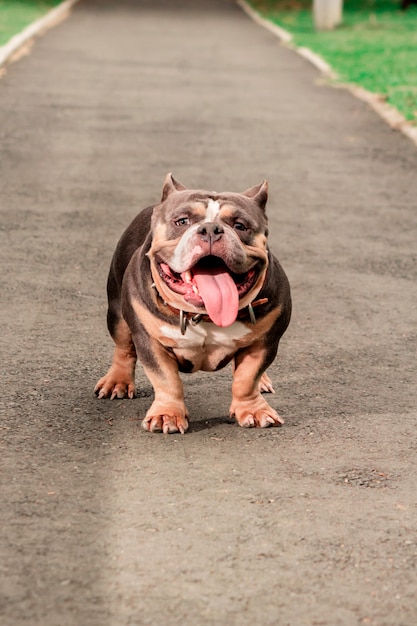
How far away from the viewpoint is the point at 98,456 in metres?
5.53

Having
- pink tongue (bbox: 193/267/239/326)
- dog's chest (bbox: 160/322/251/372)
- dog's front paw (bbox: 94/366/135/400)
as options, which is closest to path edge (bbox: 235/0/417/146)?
dog's front paw (bbox: 94/366/135/400)

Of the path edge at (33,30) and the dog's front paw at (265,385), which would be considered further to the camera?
the path edge at (33,30)

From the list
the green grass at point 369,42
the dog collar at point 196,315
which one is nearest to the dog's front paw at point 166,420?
the dog collar at point 196,315

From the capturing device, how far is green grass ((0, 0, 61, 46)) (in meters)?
26.3

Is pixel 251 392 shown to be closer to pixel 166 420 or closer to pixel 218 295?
pixel 166 420

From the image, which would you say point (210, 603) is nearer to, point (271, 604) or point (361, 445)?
point (271, 604)

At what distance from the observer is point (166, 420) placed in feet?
19.1

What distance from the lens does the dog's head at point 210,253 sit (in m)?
5.43

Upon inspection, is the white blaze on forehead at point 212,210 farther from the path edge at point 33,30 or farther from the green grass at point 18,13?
the green grass at point 18,13

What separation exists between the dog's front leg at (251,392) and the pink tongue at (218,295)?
461 millimetres

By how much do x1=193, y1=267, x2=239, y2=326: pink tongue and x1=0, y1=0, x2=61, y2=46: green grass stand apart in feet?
60.8

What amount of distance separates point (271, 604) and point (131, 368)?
241 centimetres

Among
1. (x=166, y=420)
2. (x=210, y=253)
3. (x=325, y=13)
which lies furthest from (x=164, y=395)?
(x=325, y=13)

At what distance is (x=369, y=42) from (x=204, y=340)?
22.5 metres
